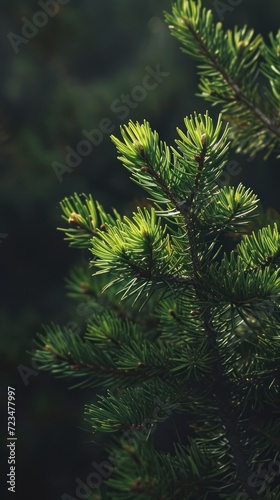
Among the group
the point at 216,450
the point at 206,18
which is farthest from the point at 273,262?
the point at 206,18

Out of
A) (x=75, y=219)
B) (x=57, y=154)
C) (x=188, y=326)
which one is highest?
(x=57, y=154)

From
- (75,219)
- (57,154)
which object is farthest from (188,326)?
(57,154)

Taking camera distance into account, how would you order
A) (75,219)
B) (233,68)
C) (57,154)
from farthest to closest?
(57,154), (233,68), (75,219)

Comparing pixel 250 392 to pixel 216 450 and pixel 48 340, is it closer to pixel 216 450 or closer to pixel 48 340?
pixel 216 450

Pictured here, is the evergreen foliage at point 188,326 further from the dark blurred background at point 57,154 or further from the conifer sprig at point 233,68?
the dark blurred background at point 57,154

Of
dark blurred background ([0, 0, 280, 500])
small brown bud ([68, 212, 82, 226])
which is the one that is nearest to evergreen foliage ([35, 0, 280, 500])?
small brown bud ([68, 212, 82, 226])

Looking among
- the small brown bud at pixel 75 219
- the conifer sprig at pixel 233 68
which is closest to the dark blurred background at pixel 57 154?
the conifer sprig at pixel 233 68

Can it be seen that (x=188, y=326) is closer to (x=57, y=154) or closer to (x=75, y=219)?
(x=75, y=219)
